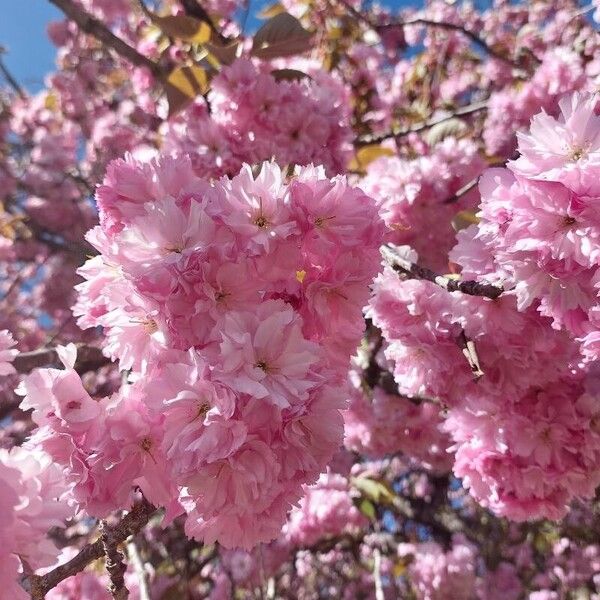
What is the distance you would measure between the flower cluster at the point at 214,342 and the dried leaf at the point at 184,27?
1384 mm

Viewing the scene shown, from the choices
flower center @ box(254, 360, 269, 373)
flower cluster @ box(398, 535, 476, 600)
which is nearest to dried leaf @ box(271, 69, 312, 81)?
flower center @ box(254, 360, 269, 373)

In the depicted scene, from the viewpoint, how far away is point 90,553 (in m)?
1.12

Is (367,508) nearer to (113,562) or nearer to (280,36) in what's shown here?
(280,36)

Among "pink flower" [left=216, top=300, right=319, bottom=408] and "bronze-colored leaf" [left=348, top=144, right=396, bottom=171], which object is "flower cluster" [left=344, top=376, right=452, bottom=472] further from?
"pink flower" [left=216, top=300, right=319, bottom=408]

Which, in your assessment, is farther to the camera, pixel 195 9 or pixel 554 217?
pixel 195 9

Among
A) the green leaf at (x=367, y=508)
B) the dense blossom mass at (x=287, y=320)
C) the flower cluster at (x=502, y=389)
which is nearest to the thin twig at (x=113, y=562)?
the dense blossom mass at (x=287, y=320)

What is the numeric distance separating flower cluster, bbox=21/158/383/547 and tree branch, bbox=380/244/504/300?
26 cm

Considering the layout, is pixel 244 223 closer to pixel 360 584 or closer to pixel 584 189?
pixel 584 189

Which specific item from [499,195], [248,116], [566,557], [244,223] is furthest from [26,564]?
[566,557]

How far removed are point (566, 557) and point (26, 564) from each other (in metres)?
6.09

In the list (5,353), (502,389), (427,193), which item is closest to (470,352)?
(502,389)

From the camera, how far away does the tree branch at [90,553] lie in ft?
3.42

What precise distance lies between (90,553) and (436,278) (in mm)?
883

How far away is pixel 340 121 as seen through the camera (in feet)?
7.55
